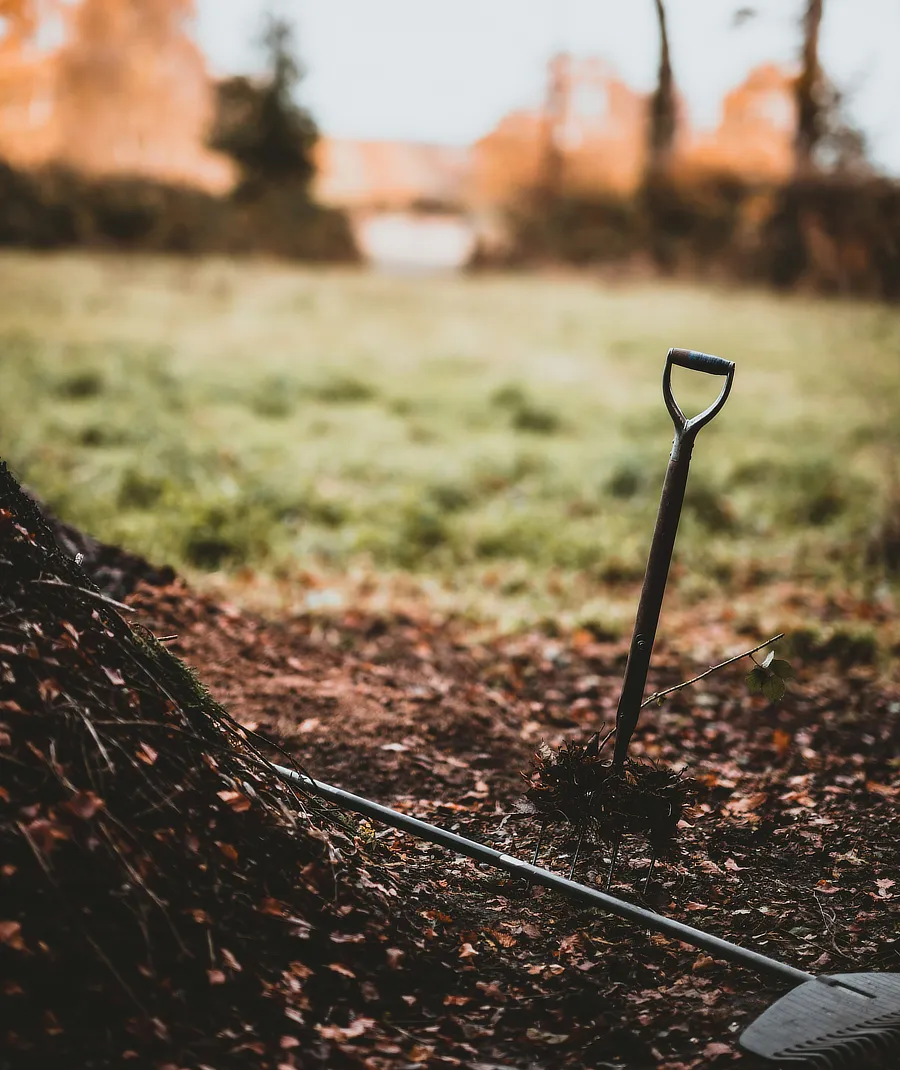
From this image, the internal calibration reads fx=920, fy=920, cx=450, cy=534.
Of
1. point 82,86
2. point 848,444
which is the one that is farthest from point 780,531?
point 82,86

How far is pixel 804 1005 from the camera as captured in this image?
260 centimetres

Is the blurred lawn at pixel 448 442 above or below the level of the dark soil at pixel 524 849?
above

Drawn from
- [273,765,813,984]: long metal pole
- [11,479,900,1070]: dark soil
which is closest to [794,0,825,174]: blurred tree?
[11,479,900,1070]: dark soil

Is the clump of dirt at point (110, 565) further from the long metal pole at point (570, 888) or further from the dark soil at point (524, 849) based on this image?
the long metal pole at point (570, 888)

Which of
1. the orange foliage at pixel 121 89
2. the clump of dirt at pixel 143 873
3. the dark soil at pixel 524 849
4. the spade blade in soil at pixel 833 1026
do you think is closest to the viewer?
the clump of dirt at pixel 143 873

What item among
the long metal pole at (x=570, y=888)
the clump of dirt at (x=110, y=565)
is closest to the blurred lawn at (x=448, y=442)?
the clump of dirt at (x=110, y=565)

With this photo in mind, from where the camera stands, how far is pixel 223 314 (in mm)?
15773

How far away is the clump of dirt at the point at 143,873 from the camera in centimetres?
231

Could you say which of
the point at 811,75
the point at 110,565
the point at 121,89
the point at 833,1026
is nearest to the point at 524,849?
the point at 833,1026

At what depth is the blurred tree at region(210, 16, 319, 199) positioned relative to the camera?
24.8 meters

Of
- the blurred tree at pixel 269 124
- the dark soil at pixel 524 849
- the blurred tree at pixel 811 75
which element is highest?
the blurred tree at pixel 269 124

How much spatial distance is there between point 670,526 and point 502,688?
2.27m

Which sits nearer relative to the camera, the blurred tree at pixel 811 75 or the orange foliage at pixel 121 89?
the blurred tree at pixel 811 75

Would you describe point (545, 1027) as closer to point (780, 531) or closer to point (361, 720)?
point (361, 720)
